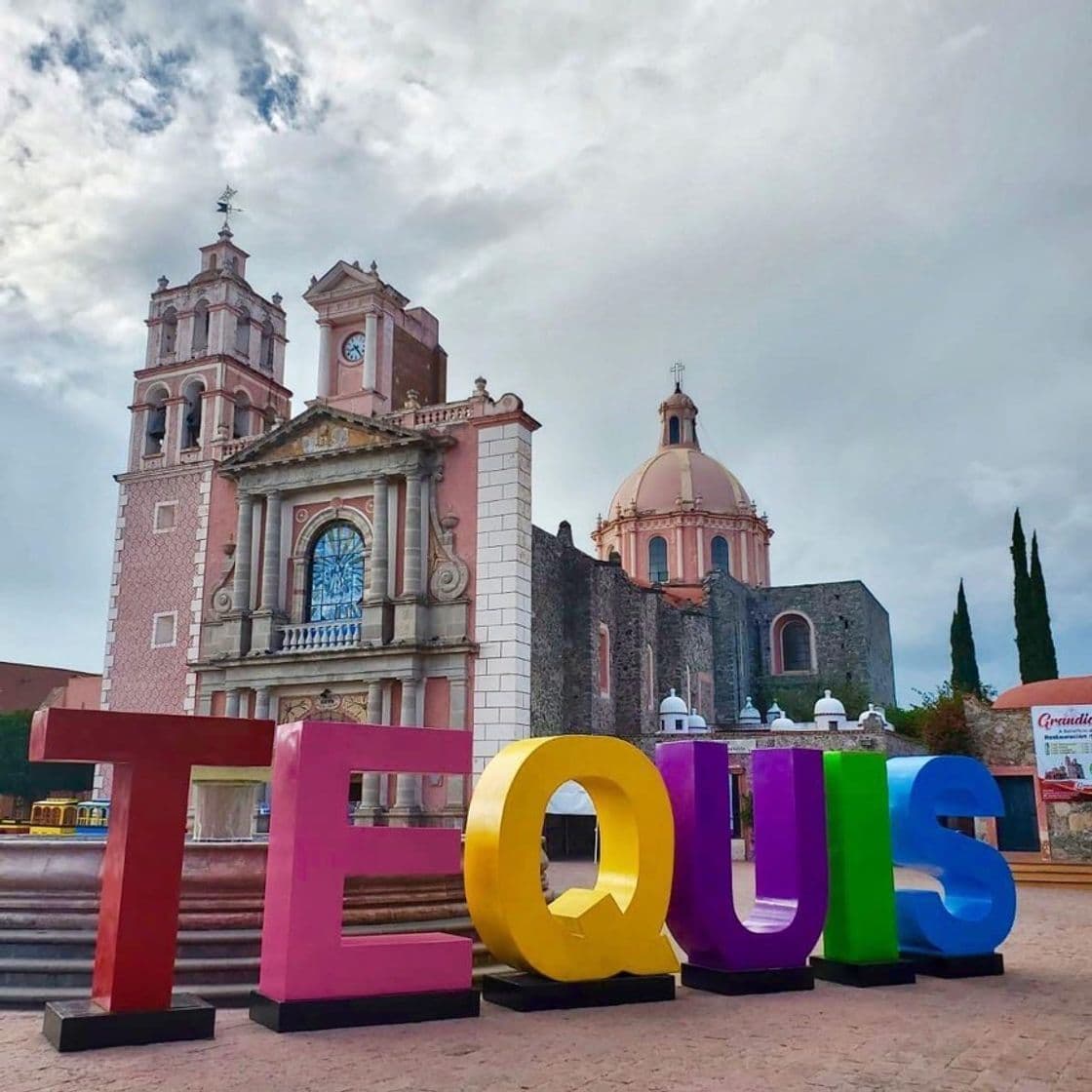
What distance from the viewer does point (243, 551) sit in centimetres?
2284

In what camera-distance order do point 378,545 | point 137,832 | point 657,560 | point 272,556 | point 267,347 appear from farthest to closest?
point 657,560 → point 267,347 → point 272,556 → point 378,545 → point 137,832

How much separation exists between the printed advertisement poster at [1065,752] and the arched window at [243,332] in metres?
18.6

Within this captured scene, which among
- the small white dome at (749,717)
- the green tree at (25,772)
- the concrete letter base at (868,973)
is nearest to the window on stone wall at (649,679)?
the small white dome at (749,717)

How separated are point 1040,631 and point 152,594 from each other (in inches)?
935

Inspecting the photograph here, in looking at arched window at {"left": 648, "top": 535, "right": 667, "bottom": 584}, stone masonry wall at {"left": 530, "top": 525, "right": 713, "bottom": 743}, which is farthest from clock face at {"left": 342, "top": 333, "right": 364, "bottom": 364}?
arched window at {"left": 648, "top": 535, "right": 667, "bottom": 584}

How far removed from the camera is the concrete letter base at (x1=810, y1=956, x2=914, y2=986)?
827 centimetres

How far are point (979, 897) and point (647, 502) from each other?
33.8 m

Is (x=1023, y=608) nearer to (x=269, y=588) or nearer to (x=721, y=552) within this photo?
(x=721, y=552)

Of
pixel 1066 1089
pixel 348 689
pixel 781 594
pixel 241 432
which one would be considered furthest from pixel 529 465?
pixel 781 594

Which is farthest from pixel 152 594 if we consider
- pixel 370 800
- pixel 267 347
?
pixel 370 800

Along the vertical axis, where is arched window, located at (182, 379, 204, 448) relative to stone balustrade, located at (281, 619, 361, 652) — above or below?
above

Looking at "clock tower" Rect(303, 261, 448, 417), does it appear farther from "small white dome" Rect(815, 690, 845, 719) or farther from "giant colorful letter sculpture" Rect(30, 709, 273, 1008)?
"giant colorful letter sculpture" Rect(30, 709, 273, 1008)

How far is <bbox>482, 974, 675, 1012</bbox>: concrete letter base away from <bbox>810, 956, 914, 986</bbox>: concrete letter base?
1.42m

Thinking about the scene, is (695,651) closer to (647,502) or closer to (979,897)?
(647,502)
